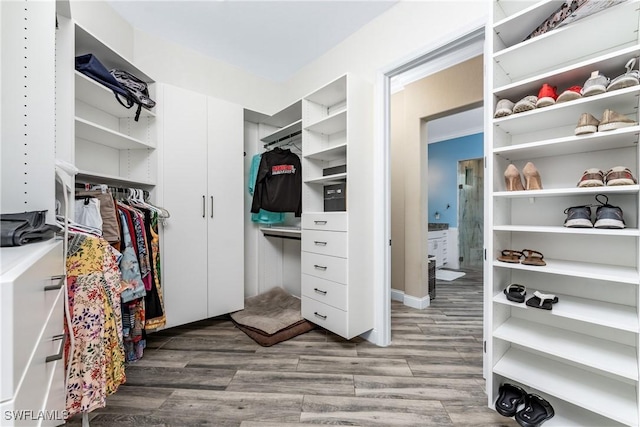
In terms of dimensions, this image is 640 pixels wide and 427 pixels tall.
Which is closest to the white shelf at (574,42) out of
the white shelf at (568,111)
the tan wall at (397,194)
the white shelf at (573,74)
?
the white shelf at (573,74)

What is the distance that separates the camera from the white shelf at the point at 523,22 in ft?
3.86

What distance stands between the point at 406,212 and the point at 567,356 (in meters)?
2.08

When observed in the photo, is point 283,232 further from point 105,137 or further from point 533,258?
point 533,258

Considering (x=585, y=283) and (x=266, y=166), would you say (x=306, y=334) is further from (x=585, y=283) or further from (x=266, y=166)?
(x=585, y=283)

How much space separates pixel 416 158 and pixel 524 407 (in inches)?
94.6

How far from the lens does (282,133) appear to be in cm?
292

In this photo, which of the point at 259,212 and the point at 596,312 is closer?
the point at 596,312

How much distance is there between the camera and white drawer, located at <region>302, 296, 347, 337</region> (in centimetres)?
195

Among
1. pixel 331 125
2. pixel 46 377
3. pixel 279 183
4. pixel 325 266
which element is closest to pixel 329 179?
pixel 331 125

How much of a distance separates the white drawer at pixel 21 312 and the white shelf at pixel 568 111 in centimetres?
177

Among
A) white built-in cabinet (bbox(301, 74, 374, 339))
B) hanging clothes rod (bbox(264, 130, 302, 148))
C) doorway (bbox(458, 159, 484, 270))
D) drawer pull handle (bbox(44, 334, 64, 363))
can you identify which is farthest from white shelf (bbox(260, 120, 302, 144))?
doorway (bbox(458, 159, 484, 270))

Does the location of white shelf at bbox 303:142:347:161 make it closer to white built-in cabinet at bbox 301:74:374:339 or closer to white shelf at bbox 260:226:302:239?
white built-in cabinet at bbox 301:74:374:339

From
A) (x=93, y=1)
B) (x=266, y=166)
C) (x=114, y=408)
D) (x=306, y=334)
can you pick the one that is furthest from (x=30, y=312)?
(x=93, y=1)

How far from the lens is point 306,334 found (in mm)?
2250
